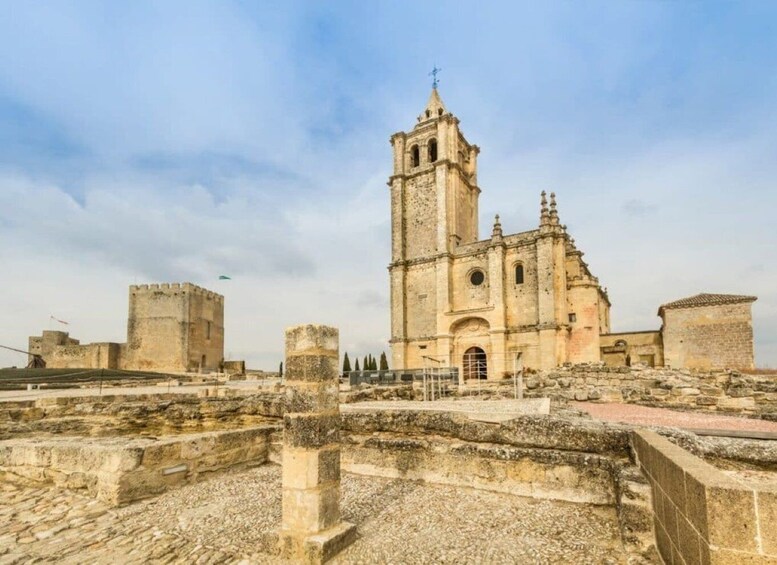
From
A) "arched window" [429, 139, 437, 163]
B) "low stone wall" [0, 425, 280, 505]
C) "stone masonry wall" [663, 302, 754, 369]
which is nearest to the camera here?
"low stone wall" [0, 425, 280, 505]

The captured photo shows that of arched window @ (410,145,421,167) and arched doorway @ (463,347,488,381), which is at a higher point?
arched window @ (410,145,421,167)

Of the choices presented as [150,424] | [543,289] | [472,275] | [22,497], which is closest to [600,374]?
[543,289]

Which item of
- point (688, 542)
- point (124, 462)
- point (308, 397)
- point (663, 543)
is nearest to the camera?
point (688, 542)

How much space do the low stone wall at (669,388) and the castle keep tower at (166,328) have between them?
101 feet

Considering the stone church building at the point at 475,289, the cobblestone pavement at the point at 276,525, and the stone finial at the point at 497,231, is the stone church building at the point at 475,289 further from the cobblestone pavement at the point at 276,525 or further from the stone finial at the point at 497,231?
the cobblestone pavement at the point at 276,525

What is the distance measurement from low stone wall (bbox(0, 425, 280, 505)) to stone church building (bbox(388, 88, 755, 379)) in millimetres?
17091

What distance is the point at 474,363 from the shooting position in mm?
27938

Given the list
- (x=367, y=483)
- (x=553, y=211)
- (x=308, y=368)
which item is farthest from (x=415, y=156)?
(x=308, y=368)

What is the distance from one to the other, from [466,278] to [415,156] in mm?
11471

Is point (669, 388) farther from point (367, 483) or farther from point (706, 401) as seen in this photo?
point (367, 483)

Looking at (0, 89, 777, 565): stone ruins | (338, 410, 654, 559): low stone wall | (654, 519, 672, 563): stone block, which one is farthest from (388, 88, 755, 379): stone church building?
(654, 519, 672, 563): stone block

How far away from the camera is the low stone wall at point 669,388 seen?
11.1 m

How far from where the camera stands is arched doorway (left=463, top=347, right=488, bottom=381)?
27438 millimetres

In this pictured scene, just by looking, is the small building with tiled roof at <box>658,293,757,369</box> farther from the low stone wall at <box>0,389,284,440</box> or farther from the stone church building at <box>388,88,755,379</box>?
the low stone wall at <box>0,389,284,440</box>
